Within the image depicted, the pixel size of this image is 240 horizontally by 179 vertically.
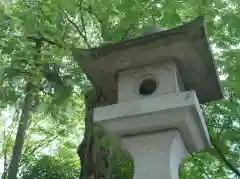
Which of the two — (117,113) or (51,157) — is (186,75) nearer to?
(117,113)

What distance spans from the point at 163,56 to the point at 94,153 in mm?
1316

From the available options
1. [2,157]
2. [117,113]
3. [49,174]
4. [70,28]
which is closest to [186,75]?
[117,113]

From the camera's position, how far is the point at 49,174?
5535mm

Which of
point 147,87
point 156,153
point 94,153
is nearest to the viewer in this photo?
point 156,153

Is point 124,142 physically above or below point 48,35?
below

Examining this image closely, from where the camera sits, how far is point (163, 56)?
2330 millimetres

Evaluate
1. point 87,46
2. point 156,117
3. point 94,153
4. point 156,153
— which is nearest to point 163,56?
point 156,117

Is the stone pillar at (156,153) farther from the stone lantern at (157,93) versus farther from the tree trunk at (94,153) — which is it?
the tree trunk at (94,153)

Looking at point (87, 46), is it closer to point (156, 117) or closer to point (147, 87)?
point (147, 87)

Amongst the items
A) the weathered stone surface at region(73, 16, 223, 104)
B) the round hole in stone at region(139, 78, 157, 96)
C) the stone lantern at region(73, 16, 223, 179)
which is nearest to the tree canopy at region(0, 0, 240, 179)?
the weathered stone surface at region(73, 16, 223, 104)

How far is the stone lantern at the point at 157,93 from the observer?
209 centimetres

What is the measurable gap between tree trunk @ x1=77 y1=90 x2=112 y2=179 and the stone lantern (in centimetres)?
72

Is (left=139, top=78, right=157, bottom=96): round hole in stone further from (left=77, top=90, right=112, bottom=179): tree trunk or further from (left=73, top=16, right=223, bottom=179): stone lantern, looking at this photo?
(left=77, top=90, right=112, bottom=179): tree trunk

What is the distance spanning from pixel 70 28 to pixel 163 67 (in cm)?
209
